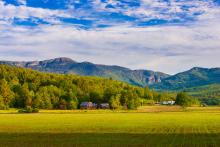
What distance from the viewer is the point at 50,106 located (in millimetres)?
199000
